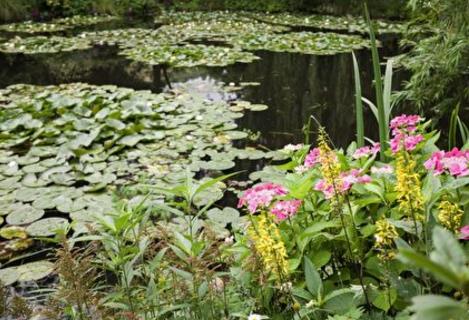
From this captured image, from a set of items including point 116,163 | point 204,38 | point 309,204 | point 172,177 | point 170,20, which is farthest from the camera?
point 170,20

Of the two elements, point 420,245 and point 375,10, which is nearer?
point 420,245

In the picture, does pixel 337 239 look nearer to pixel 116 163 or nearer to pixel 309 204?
pixel 309 204

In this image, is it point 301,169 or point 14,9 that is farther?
point 14,9

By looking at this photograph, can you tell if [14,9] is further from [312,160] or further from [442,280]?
[442,280]

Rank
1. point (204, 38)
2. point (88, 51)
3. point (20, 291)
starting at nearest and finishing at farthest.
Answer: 1. point (20, 291)
2. point (88, 51)
3. point (204, 38)

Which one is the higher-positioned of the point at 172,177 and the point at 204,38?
the point at 204,38

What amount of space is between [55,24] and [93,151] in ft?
29.3

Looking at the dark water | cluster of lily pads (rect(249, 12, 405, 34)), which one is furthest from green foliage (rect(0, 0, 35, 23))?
cluster of lily pads (rect(249, 12, 405, 34))

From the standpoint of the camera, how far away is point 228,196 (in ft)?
10.3

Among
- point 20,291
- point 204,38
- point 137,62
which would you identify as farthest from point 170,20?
point 20,291

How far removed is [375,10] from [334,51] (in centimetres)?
592

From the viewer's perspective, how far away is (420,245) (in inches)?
43.5

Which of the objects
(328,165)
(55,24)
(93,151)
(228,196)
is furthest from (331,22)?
(328,165)

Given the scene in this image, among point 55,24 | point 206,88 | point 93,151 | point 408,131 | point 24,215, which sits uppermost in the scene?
point 55,24
